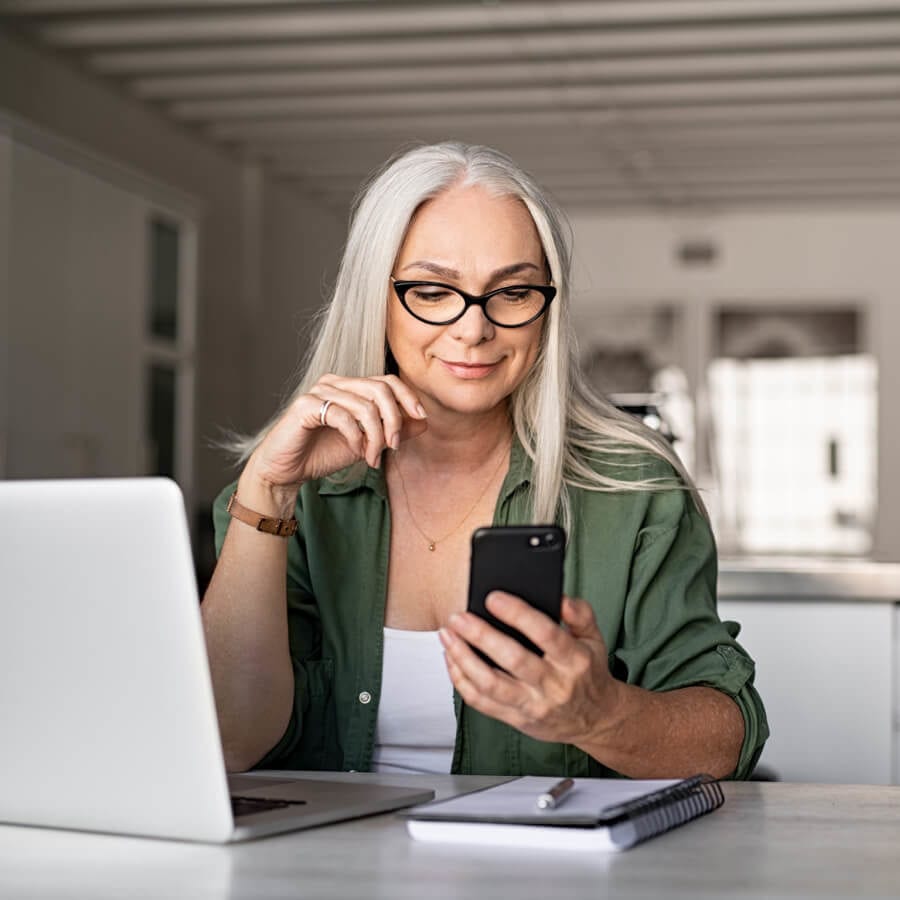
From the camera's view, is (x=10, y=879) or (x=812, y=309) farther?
(x=812, y=309)

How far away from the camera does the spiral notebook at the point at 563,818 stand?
1148 millimetres

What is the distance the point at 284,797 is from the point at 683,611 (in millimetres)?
590

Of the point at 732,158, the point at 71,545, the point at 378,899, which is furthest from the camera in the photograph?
the point at 732,158

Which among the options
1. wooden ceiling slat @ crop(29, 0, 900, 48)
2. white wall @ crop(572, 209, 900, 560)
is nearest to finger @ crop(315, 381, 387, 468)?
wooden ceiling slat @ crop(29, 0, 900, 48)

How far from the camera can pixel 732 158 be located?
9375 mm

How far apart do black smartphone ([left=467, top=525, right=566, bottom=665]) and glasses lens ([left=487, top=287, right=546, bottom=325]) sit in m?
0.61

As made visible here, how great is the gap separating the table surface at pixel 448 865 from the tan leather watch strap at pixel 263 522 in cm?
52

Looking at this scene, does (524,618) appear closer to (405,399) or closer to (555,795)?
(555,795)

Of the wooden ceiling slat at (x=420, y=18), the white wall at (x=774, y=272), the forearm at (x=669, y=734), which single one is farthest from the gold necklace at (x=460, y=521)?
the white wall at (x=774, y=272)

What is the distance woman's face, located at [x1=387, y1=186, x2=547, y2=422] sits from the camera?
5.97ft

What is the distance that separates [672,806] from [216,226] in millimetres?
8459

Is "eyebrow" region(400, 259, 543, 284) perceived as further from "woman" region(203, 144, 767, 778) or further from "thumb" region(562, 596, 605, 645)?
"thumb" region(562, 596, 605, 645)

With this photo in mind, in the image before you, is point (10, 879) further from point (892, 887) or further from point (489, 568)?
point (892, 887)

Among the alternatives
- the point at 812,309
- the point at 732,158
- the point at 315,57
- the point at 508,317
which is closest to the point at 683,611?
the point at 508,317
